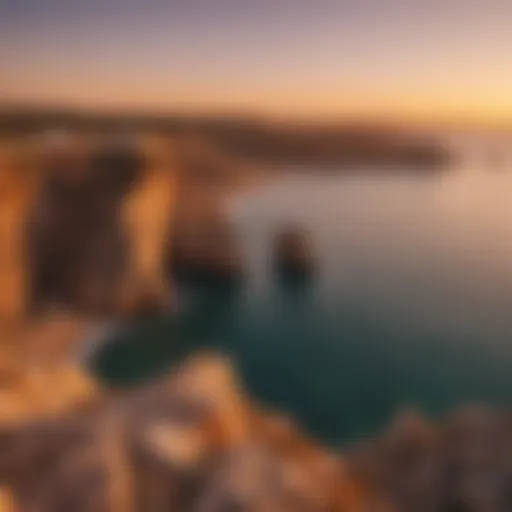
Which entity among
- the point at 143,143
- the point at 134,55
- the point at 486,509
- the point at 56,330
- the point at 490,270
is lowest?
the point at 486,509

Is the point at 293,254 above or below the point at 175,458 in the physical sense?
above

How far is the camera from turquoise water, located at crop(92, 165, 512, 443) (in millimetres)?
1173

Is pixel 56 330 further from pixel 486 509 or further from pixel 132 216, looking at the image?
pixel 486 509

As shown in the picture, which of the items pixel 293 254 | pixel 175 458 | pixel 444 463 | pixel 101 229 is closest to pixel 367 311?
pixel 293 254

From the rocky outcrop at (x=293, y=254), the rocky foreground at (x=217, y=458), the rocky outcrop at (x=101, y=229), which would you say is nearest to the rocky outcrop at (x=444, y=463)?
the rocky foreground at (x=217, y=458)

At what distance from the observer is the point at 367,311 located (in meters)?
1.24

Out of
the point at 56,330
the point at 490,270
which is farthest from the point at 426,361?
the point at 56,330

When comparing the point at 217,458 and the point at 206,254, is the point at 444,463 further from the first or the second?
the point at 206,254

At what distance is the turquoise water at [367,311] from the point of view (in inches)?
46.2

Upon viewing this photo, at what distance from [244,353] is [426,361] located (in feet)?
1.09

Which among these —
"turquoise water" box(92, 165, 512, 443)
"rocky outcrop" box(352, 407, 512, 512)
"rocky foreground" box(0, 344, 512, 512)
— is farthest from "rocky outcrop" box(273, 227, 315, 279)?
"rocky outcrop" box(352, 407, 512, 512)

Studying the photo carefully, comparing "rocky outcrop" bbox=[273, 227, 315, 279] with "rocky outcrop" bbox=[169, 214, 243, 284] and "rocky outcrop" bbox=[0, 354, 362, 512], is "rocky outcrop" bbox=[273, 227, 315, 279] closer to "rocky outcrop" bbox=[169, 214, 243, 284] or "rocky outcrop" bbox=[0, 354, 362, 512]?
"rocky outcrop" bbox=[169, 214, 243, 284]

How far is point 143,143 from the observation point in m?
1.28

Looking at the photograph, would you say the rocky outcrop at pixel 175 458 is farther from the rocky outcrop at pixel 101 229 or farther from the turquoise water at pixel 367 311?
the rocky outcrop at pixel 101 229
